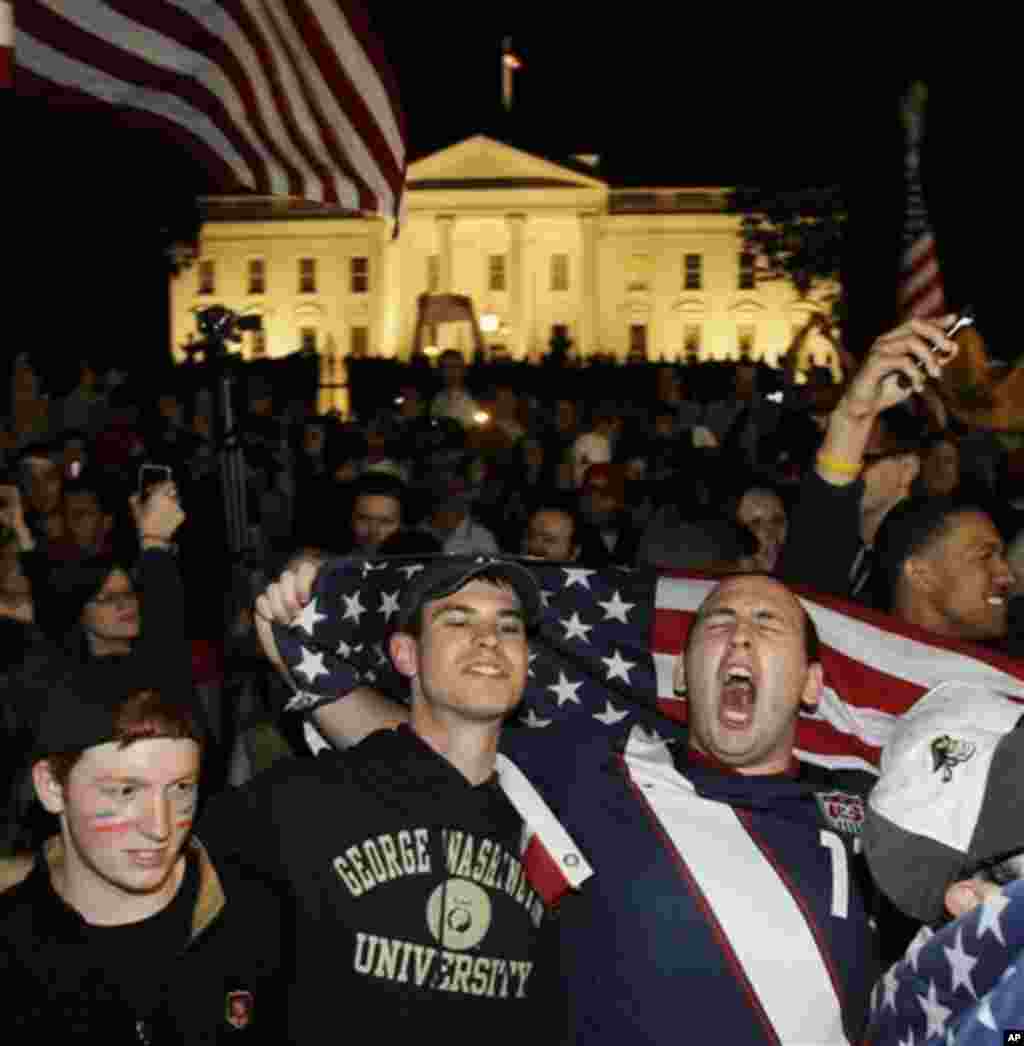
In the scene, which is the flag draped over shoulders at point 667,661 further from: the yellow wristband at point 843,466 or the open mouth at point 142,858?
the open mouth at point 142,858

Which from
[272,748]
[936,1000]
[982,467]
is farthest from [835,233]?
[936,1000]

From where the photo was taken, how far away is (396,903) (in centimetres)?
354

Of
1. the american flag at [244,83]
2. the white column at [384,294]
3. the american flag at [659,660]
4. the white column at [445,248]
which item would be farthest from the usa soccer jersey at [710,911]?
the white column at [445,248]

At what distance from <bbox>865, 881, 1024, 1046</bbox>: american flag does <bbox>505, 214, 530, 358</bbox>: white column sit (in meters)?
96.1

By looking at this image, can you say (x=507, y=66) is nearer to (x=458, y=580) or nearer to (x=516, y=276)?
(x=516, y=276)

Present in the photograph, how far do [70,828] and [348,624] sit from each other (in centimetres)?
116

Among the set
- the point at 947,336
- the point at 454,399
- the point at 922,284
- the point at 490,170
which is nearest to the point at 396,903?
the point at 947,336

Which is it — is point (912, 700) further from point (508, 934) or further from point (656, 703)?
point (508, 934)

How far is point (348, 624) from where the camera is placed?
174 inches

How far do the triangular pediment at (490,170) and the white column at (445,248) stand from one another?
1835mm

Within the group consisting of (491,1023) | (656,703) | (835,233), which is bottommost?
(491,1023)

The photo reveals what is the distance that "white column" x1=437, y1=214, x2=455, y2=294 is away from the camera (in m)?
98.2

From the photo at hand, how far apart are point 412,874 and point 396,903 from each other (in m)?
0.06

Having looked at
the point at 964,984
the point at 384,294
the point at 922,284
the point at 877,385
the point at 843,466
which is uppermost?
the point at 384,294
